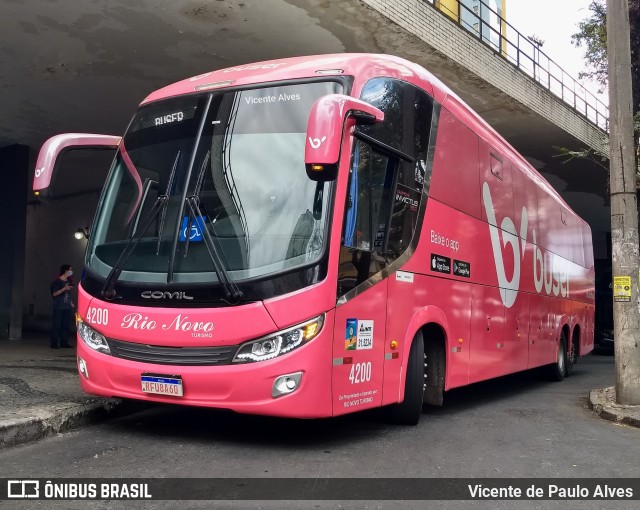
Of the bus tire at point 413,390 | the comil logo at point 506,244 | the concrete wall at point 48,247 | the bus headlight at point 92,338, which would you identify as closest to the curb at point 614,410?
the comil logo at point 506,244

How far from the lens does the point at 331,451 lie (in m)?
5.50

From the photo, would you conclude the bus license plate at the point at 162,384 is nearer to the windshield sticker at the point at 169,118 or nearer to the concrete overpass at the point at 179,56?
the windshield sticker at the point at 169,118

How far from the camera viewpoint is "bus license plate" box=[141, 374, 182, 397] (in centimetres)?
525

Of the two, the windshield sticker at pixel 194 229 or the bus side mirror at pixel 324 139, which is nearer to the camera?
the bus side mirror at pixel 324 139

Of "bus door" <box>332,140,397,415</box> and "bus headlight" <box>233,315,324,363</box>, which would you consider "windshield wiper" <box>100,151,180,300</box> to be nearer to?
"bus headlight" <box>233,315,324,363</box>

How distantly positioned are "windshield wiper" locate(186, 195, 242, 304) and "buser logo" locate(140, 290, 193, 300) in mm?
342

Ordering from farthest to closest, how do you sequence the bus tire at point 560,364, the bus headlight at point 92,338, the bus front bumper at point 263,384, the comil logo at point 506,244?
the bus tire at point 560,364 → the comil logo at point 506,244 → the bus headlight at point 92,338 → the bus front bumper at point 263,384

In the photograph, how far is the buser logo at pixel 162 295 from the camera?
531cm

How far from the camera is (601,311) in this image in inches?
974

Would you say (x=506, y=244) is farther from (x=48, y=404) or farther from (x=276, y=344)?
(x=48, y=404)

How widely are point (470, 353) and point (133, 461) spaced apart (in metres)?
4.44

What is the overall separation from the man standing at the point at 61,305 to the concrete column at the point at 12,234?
281 cm

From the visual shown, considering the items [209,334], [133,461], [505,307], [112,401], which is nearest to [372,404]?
[209,334]

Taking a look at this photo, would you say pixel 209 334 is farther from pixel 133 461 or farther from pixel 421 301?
pixel 421 301
